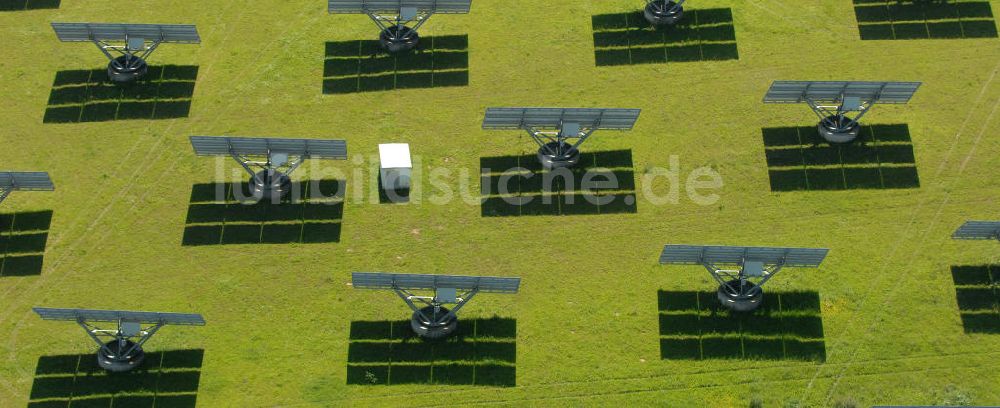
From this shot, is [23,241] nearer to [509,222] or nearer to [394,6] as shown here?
[394,6]

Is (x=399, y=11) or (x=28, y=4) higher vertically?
(x=28, y=4)

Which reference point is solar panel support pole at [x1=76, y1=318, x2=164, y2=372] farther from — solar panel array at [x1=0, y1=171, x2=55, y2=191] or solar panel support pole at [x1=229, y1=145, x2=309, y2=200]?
solar panel support pole at [x1=229, y1=145, x2=309, y2=200]

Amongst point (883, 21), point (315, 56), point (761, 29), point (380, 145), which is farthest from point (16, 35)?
point (883, 21)

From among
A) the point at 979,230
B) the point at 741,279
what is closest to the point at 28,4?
the point at 741,279

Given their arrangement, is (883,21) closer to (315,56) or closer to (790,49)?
(790,49)

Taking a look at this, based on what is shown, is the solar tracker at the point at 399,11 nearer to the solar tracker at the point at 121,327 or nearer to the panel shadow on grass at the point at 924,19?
the solar tracker at the point at 121,327

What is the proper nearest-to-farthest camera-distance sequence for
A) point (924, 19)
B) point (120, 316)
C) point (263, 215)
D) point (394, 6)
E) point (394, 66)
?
1. point (120, 316)
2. point (263, 215)
3. point (394, 6)
4. point (394, 66)
5. point (924, 19)
